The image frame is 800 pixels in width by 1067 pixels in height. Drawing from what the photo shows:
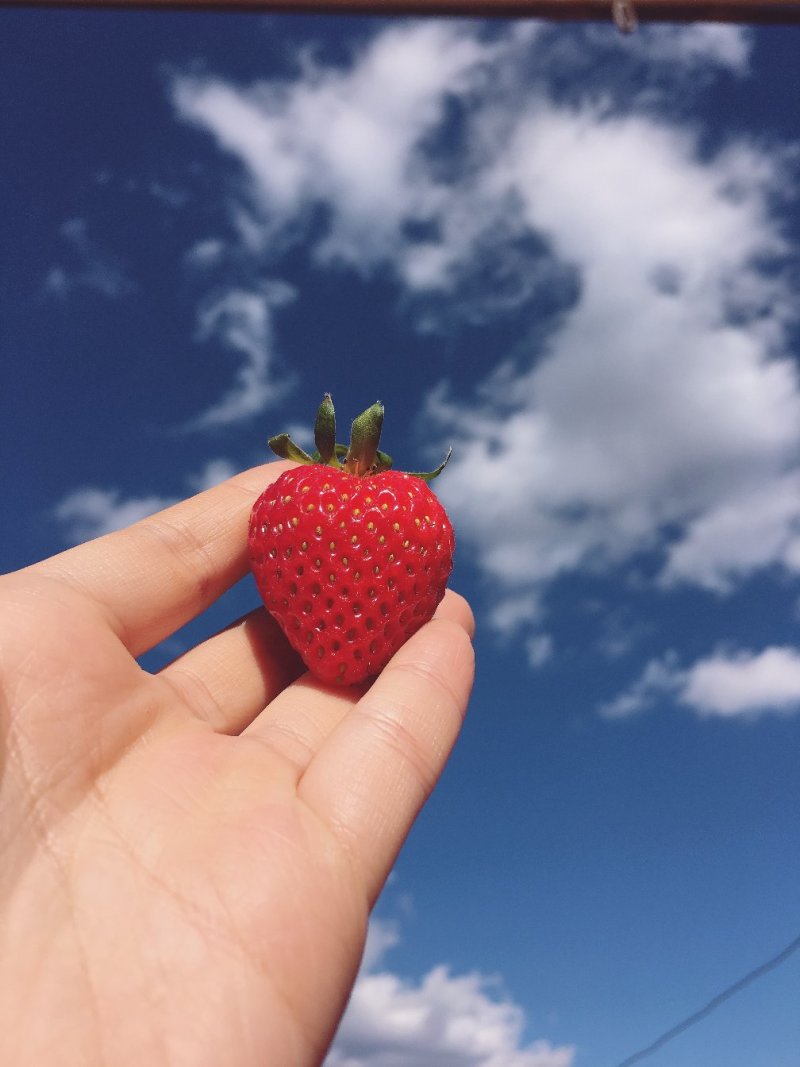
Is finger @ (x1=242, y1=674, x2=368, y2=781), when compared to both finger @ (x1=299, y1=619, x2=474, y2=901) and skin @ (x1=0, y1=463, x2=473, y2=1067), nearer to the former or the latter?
skin @ (x1=0, y1=463, x2=473, y2=1067)

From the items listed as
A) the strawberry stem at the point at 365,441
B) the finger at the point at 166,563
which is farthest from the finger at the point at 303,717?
the strawberry stem at the point at 365,441

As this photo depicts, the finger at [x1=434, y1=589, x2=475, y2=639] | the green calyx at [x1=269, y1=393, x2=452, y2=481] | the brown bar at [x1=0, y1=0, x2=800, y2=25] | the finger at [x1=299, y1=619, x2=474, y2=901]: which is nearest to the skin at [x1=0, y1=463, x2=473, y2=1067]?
the finger at [x1=299, y1=619, x2=474, y2=901]

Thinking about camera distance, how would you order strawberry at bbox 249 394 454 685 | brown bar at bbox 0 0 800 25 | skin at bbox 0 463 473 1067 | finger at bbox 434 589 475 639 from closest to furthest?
brown bar at bbox 0 0 800 25, skin at bbox 0 463 473 1067, strawberry at bbox 249 394 454 685, finger at bbox 434 589 475 639

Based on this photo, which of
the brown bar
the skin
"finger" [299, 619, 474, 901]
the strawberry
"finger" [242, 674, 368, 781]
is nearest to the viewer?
the brown bar

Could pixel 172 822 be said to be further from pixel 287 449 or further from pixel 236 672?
pixel 287 449

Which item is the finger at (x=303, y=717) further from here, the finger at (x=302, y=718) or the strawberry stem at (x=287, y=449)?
the strawberry stem at (x=287, y=449)
